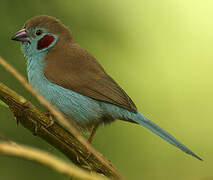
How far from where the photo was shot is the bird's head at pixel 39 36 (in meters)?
3.91

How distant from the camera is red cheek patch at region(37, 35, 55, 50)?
3902 mm

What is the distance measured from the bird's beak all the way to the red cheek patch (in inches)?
5.5

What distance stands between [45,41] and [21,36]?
0.25 metres

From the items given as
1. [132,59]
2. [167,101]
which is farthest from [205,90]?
[132,59]

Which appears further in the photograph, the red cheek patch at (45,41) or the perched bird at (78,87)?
the red cheek patch at (45,41)

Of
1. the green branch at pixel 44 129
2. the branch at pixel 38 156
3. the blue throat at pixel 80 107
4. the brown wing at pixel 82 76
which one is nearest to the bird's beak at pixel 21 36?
the brown wing at pixel 82 76

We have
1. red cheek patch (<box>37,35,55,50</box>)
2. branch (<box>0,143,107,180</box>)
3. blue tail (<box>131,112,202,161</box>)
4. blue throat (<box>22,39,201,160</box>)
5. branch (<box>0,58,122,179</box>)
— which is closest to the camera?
branch (<box>0,143,107,180</box>)

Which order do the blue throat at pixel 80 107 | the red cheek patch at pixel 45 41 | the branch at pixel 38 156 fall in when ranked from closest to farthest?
the branch at pixel 38 156 < the blue throat at pixel 80 107 < the red cheek patch at pixel 45 41

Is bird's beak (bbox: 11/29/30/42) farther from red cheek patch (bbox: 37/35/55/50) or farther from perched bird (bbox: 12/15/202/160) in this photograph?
red cheek patch (bbox: 37/35/55/50)

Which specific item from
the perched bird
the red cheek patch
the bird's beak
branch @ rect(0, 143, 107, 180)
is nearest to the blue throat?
the perched bird

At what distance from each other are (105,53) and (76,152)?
2520 mm

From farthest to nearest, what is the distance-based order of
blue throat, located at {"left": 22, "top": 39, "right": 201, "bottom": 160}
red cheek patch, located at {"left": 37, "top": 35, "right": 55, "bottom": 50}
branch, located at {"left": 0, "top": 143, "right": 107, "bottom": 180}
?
red cheek patch, located at {"left": 37, "top": 35, "right": 55, "bottom": 50} → blue throat, located at {"left": 22, "top": 39, "right": 201, "bottom": 160} → branch, located at {"left": 0, "top": 143, "right": 107, "bottom": 180}

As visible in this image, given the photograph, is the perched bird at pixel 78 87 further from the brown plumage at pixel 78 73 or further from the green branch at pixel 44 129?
the green branch at pixel 44 129

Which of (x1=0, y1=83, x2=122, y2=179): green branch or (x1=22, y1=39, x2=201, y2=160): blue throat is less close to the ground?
(x1=0, y1=83, x2=122, y2=179): green branch
